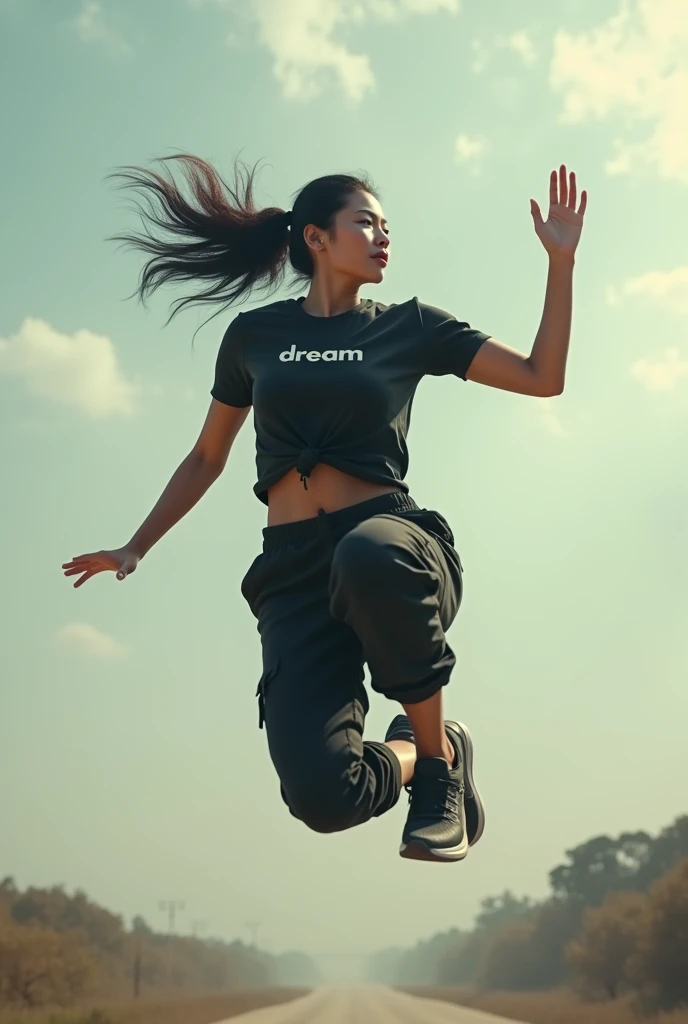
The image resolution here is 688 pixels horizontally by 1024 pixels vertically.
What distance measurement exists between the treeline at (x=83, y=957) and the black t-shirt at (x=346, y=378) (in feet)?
221

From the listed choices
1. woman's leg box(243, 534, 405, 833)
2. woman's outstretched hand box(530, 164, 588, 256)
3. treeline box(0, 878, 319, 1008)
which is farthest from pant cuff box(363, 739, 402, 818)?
treeline box(0, 878, 319, 1008)

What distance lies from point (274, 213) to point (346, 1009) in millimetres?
108366

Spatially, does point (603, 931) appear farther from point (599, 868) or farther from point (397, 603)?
point (397, 603)

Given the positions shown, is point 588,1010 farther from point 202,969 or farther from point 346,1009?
point 202,969

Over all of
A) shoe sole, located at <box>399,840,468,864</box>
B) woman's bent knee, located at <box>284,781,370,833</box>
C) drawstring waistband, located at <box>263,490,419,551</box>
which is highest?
drawstring waistband, located at <box>263,490,419,551</box>

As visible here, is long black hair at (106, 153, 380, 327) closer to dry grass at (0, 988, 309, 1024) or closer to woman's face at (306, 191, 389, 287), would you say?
woman's face at (306, 191, 389, 287)

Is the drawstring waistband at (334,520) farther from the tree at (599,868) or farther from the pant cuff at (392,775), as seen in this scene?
the tree at (599,868)

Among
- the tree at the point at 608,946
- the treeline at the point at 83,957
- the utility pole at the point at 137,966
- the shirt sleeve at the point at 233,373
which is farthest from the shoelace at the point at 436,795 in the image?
the utility pole at the point at 137,966

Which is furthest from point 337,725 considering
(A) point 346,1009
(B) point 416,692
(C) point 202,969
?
(C) point 202,969

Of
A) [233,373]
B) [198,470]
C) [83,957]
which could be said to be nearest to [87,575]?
[198,470]

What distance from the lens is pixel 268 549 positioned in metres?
4.59

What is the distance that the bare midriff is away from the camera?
4.46m

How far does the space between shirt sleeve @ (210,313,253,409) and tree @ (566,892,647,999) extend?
69.7 m

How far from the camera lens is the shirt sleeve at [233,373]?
197 inches
